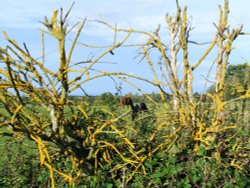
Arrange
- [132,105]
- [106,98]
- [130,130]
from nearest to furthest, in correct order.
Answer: [130,130]
[132,105]
[106,98]

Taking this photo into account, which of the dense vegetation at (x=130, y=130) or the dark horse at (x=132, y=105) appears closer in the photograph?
the dense vegetation at (x=130, y=130)

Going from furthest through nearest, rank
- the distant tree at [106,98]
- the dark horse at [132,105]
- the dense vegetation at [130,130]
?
the dark horse at [132,105] → the distant tree at [106,98] → the dense vegetation at [130,130]

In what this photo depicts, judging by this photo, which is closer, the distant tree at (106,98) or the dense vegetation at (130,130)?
the dense vegetation at (130,130)

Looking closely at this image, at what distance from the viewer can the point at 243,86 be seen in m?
7.85

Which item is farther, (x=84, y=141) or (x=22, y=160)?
(x=22, y=160)

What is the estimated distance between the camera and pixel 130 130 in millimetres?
7066

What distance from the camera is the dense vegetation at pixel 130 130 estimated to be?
6.18m

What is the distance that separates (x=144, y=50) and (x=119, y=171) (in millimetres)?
1824

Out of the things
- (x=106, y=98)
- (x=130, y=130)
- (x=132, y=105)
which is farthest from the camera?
(x=106, y=98)

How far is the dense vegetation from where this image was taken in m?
6.18

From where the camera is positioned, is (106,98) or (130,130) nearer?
(130,130)

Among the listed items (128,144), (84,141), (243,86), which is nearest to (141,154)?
(128,144)

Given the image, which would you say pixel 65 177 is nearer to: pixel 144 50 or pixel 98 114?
pixel 98 114

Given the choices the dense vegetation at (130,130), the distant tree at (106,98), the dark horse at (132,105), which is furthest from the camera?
the dark horse at (132,105)
